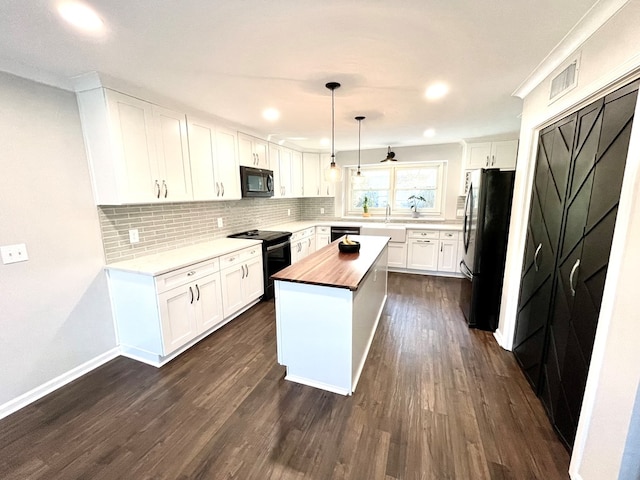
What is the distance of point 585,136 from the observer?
5.10 feet

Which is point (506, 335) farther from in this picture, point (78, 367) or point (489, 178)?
point (78, 367)

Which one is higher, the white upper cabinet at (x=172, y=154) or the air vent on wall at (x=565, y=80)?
the air vent on wall at (x=565, y=80)

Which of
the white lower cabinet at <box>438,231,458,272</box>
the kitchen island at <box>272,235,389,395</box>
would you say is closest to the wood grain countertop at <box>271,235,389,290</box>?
the kitchen island at <box>272,235,389,395</box>

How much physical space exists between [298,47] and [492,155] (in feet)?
13.2

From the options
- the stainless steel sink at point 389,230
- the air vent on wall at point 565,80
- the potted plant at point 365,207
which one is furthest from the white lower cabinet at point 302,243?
the air vent on wall at point 565,80

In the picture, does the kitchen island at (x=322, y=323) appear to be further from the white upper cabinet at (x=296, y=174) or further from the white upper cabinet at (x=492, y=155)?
the white upper cabinet at (x=492, y=155)

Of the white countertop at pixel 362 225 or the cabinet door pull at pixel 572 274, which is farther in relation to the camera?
the white countertop at pixel 362 225

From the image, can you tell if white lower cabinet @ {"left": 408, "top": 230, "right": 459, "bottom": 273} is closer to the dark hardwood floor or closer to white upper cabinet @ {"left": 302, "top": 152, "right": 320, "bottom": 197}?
white upper cabinet @ {"left": 302, "top": 152, "right": 320, "bottom": 197}

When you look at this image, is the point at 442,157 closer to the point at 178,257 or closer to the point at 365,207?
the point at 365,207

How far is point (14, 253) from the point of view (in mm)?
1876

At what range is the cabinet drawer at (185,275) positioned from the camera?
2.25 meters

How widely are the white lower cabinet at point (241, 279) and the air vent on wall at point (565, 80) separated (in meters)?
3.14

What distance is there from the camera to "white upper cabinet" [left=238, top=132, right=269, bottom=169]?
361 cm

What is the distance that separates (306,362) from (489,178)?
2486 mm
